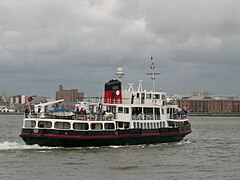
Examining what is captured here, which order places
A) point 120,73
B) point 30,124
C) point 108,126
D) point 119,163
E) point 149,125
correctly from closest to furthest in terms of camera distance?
point 119,163 → point 30,124 → point 108,126 → point 149,125 → point 120,73

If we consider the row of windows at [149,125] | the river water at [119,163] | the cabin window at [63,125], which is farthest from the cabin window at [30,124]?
the row of windows at [149,125]

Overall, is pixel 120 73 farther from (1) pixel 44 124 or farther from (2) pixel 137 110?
(1) pixel 44 124

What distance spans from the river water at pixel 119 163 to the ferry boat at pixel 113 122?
42.4 inches

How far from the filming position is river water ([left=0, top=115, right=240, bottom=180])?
34562 millimetres

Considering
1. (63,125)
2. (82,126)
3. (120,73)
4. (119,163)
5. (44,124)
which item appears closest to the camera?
(119,163)

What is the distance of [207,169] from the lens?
3803 cm

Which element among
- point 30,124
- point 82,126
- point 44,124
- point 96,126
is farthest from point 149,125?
point 30,124

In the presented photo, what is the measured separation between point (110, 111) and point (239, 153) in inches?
597

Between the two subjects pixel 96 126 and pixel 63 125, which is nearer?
pixel 63 125

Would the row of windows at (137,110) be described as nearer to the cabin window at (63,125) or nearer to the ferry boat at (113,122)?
the ferry boat at (113,122)

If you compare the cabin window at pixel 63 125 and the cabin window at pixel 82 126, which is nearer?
the cabin window at pixel 63 125

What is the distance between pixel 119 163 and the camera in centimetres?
3953

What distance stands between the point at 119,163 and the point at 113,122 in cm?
978

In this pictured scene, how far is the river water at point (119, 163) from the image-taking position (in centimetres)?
3456
